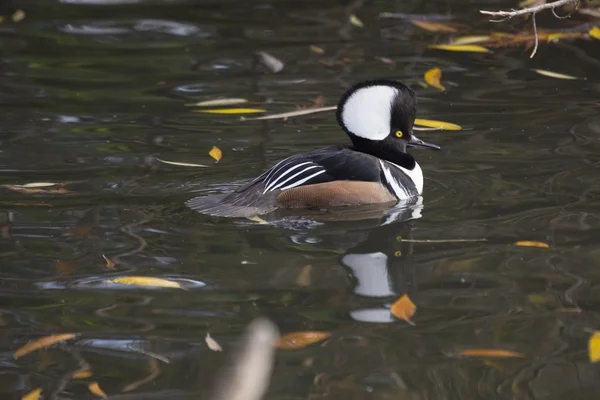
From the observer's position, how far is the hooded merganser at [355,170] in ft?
21.0

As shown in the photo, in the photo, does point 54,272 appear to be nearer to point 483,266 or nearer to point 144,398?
point 144,398

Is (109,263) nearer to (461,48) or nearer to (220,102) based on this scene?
(220,102)

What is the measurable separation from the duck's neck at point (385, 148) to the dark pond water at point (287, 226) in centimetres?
29

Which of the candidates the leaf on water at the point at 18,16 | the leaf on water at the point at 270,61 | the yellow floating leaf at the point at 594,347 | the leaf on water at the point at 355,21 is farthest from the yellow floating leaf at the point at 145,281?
the leaf on water at the point at 18,16

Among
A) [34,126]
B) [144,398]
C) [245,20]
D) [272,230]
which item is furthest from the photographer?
[245,20]

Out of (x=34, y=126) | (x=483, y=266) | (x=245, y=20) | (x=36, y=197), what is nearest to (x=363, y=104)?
(x=483, y=266)

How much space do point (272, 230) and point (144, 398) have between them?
2220 mm

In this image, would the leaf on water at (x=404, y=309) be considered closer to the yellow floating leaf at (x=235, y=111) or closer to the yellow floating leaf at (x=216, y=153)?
the yellow floating leaf at (x=216, y=153)

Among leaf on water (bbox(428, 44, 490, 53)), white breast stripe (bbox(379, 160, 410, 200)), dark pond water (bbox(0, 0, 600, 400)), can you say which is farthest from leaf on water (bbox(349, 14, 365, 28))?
white breast stripe (bbox(379, 160, 410, 200))

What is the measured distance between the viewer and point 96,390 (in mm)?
4078

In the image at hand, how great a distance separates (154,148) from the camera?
25.2 feet

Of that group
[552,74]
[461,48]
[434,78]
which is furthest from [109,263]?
[461,48]

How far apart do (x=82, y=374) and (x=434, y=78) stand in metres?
5.67

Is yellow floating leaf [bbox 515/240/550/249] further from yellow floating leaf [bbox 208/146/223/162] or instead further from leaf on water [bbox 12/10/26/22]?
leaf on water [bbox 12/10/26/22]
